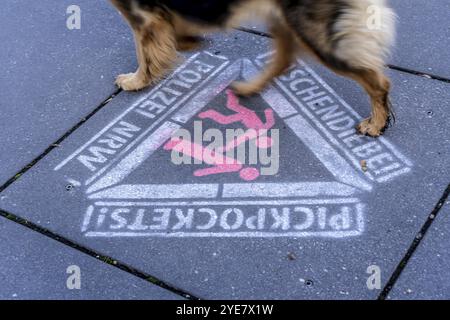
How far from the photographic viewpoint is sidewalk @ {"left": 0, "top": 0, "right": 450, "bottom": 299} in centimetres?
262

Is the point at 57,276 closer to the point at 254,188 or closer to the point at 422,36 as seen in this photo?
the point at 254,188

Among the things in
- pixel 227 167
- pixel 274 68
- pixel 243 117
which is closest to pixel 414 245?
pixel 227 167

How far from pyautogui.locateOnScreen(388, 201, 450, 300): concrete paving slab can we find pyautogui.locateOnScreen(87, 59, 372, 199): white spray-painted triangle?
0.42 m

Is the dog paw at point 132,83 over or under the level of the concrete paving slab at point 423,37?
under

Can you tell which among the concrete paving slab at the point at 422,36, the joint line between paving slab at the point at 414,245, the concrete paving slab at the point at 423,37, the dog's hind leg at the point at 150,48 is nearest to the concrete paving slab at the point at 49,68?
the dog's hind leg at the point at 150,48

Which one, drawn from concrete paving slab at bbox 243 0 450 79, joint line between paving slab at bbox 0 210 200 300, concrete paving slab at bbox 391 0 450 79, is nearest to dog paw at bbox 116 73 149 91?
concrete paving slab at bbox 243 0 450 79

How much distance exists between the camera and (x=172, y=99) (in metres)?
3.56

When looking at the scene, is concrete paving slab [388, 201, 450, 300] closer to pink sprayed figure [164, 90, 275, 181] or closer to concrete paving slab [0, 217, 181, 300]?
pink sprayed figure [164, 90, 275, 181]

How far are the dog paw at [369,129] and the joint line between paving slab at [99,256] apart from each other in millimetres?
1401

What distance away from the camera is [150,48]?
137 inches

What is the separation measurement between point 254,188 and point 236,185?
0.32ft

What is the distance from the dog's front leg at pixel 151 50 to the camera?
3377 mm

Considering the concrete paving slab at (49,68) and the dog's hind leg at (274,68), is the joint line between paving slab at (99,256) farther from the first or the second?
the dog's hind leg at (274,68)
